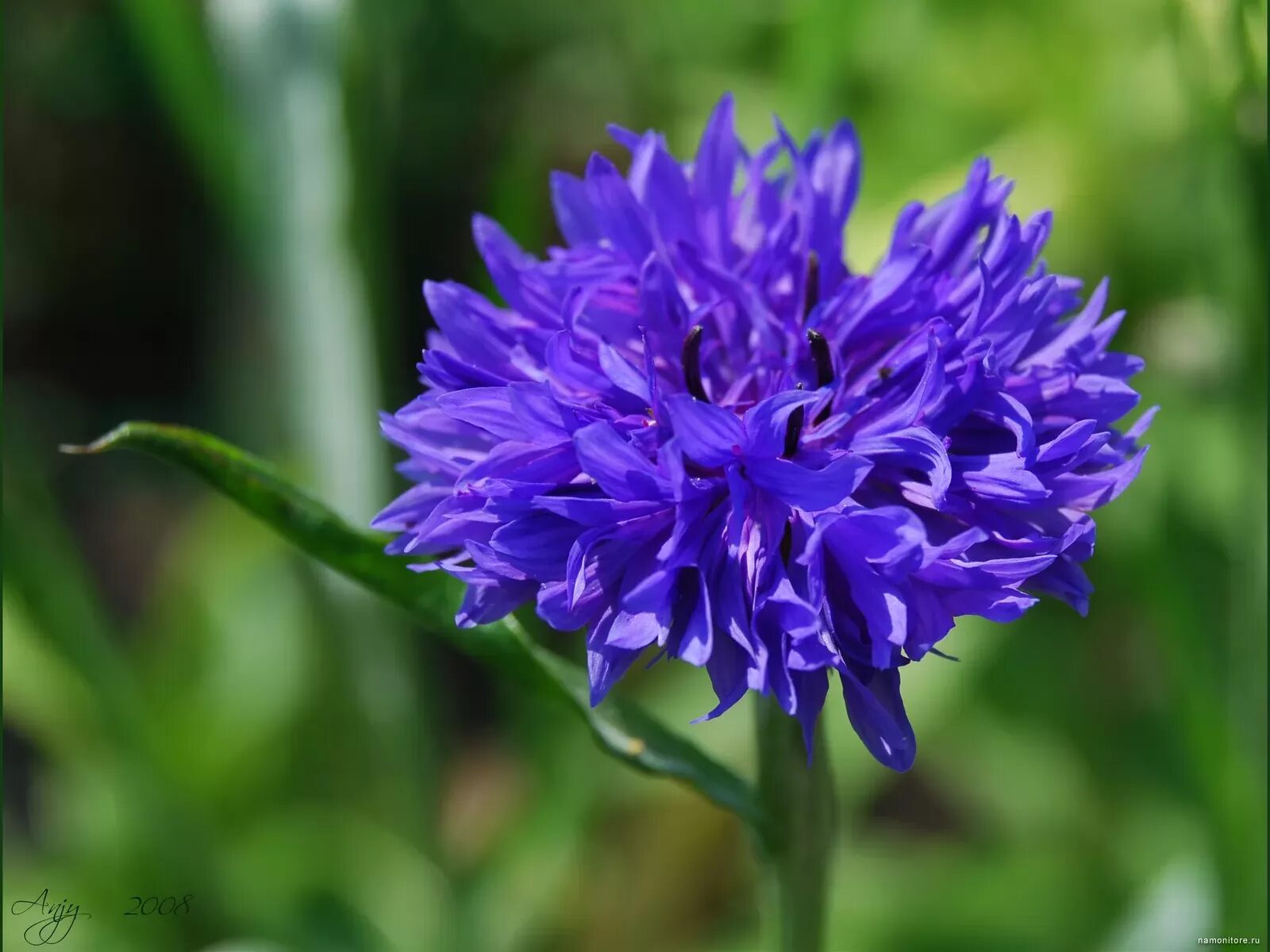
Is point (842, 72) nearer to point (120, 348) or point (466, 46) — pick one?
point (466, 46)

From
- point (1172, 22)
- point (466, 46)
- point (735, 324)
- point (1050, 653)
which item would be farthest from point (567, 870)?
point (466, 46)

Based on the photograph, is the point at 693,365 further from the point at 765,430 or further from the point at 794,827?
the point at 794,827

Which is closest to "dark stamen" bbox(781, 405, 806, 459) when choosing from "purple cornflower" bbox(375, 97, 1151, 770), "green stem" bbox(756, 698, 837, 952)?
"purple cornflower" bbox(375, 97, 1151, 770)

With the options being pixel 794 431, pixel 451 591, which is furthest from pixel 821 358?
pixel 451 591

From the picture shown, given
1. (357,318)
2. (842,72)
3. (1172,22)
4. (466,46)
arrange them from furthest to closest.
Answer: (466,46), (357,318), (842,72), (1172,22)

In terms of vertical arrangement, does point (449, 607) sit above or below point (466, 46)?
below

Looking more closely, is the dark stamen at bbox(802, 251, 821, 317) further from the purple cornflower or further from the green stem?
the green stem

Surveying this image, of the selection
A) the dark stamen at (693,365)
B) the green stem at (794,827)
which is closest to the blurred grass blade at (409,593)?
the green stem at (794,827)

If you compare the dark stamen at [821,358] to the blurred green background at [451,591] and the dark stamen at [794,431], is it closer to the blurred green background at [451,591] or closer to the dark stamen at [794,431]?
the dark stamen at [794,431]
